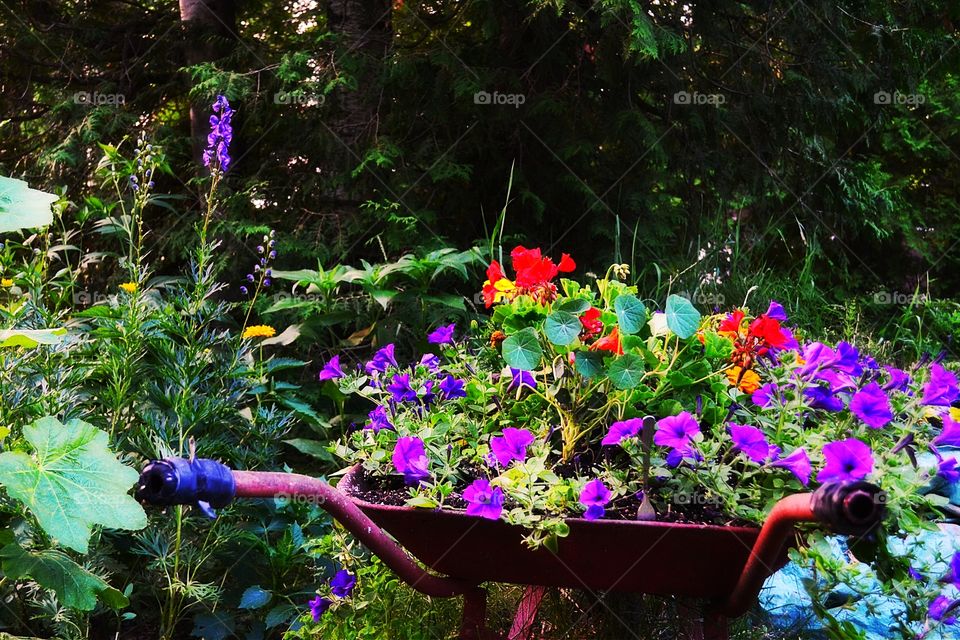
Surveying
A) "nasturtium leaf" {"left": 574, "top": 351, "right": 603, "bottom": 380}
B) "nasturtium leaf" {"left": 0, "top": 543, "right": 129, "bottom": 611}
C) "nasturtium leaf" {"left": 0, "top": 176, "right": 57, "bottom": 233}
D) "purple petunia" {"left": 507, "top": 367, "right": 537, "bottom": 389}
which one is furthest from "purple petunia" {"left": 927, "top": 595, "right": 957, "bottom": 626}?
"nasturtium leaf" {"left": 0, "top": 176, "right": 57, "bottom": 233}

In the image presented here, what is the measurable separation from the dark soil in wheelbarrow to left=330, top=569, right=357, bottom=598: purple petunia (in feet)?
0.89

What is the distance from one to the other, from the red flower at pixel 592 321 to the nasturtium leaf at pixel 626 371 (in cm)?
15

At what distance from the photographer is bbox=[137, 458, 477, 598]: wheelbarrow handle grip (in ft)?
2.47

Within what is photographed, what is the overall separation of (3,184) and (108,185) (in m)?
1.87

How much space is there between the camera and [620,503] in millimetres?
1242

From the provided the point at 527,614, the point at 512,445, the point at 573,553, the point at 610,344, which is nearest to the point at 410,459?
the point at 512,445

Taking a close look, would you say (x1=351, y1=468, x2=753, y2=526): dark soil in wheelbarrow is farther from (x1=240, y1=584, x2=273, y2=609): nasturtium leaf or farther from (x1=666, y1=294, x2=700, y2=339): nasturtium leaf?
(x1=240, y1=584, x2=273, y2=609): nasturtium leaf

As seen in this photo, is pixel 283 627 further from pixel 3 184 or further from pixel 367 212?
pixel 367 212

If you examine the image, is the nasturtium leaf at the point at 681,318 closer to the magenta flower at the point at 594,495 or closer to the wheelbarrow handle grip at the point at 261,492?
the magenta flower at the point at 594,495

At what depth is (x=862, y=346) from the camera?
2.77 meters

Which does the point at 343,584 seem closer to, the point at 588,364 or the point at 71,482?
the point at 71,482

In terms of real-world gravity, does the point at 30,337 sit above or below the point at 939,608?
above

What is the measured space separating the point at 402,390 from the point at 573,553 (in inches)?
19.0

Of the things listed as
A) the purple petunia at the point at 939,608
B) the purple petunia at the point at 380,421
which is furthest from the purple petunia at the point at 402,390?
the purple petunia at the point at 939,608
